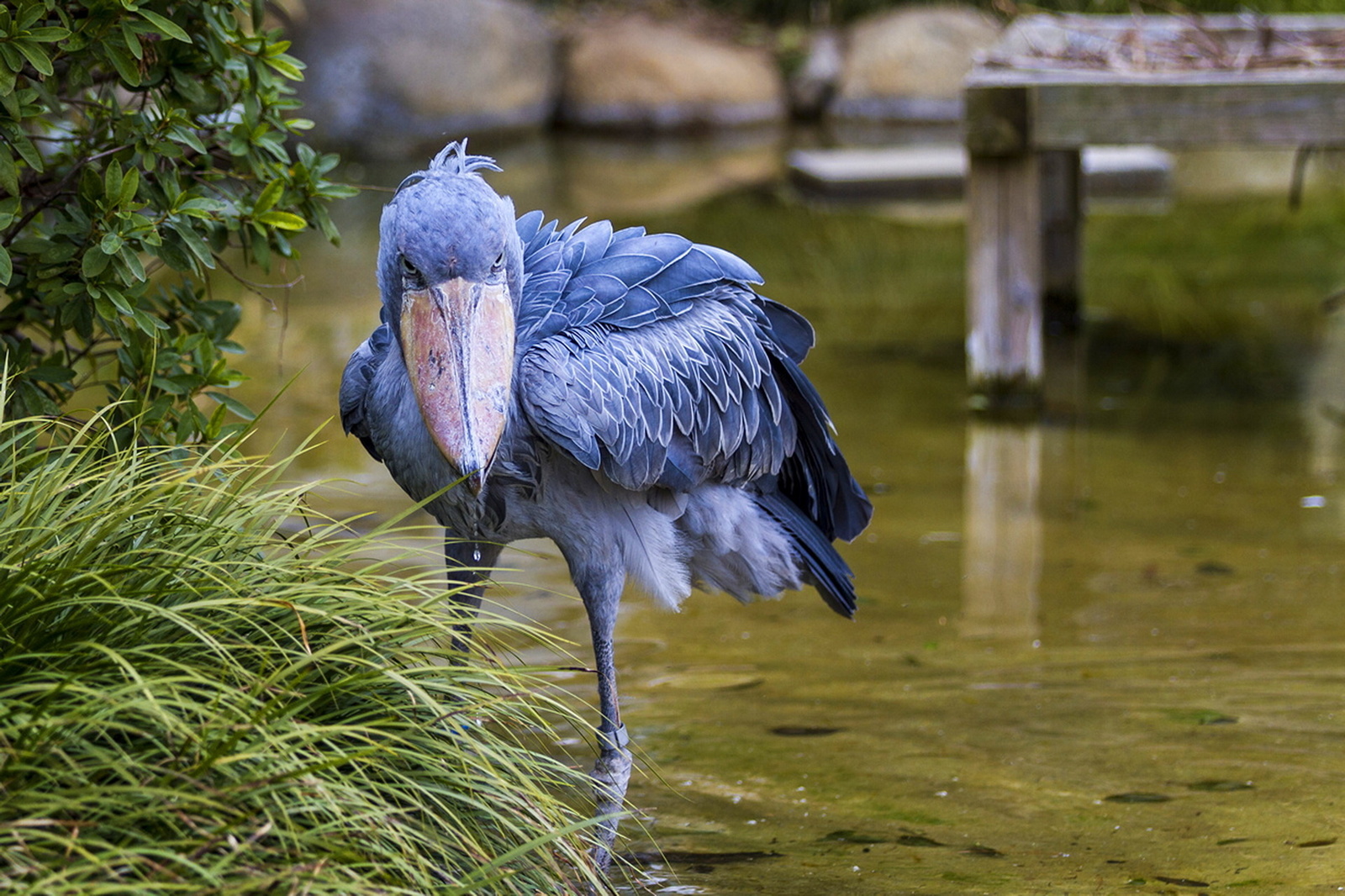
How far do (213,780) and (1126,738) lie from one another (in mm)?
2261

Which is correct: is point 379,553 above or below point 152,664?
below

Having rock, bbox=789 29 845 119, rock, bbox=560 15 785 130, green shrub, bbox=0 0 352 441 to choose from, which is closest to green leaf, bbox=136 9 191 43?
green shrub, bbox=0 0 352 441

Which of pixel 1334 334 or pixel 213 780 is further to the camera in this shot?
pixel 1334 334

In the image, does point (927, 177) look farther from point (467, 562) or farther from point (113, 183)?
point (113, 183)

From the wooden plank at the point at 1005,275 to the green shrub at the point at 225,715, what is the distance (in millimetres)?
3751

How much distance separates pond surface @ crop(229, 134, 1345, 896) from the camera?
304cm

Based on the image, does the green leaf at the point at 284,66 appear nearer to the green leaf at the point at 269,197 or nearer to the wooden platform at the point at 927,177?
the green leaf at the point at 269,197

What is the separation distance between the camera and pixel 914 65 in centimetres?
1513

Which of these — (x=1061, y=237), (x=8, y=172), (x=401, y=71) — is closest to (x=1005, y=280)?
(x=1061, y=237)

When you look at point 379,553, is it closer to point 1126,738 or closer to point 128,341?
point 128,341

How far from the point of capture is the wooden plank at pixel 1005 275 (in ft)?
19.0

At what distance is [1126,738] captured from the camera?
11.6ft

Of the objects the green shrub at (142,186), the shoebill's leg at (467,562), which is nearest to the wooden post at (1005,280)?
the green shrub at (142,186)

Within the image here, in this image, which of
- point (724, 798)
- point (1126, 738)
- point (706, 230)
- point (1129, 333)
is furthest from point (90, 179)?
point (706, 230)
